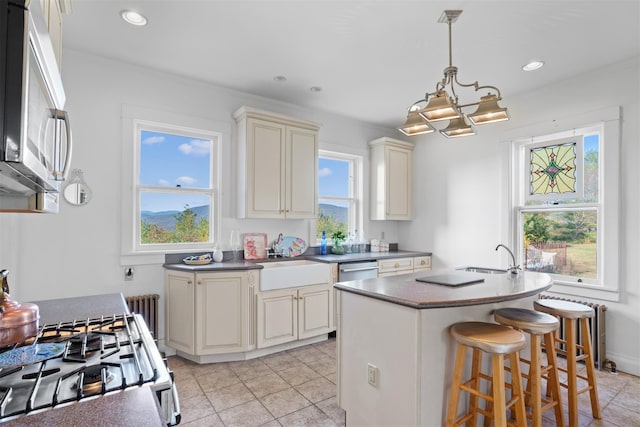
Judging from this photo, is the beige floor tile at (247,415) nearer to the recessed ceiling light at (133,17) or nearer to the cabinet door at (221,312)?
the cabinet door at (221,312)

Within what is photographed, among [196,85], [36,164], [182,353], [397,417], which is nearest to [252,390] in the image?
[182,353]

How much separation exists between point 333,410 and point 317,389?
32cm

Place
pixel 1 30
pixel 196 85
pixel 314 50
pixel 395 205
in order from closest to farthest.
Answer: pixel 1 30
pixel 314 50
pixel 196 85
pixel 395 205

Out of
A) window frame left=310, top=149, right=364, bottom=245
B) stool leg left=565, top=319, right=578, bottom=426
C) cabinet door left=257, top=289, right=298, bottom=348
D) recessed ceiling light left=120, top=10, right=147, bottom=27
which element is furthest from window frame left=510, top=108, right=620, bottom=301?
recessed ceiling light left=120, top=10, right=147, bottom=27

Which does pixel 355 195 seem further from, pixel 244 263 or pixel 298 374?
pixel 298 374

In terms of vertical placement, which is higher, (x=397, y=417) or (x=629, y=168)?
(x=629, y=168)

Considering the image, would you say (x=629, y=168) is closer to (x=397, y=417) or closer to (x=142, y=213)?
(x=397, y=417)

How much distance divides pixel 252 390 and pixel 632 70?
428cm

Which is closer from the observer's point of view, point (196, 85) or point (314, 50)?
point (314, 50)

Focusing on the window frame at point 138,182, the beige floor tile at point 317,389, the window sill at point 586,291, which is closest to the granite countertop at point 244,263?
the window frame at point 138,182

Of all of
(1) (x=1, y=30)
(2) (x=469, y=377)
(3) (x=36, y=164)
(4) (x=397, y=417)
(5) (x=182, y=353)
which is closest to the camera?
(1) (x=1, y=30)

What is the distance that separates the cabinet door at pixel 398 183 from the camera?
187 inches

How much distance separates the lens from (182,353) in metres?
3.22

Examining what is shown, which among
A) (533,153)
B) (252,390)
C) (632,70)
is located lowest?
(252,390)
